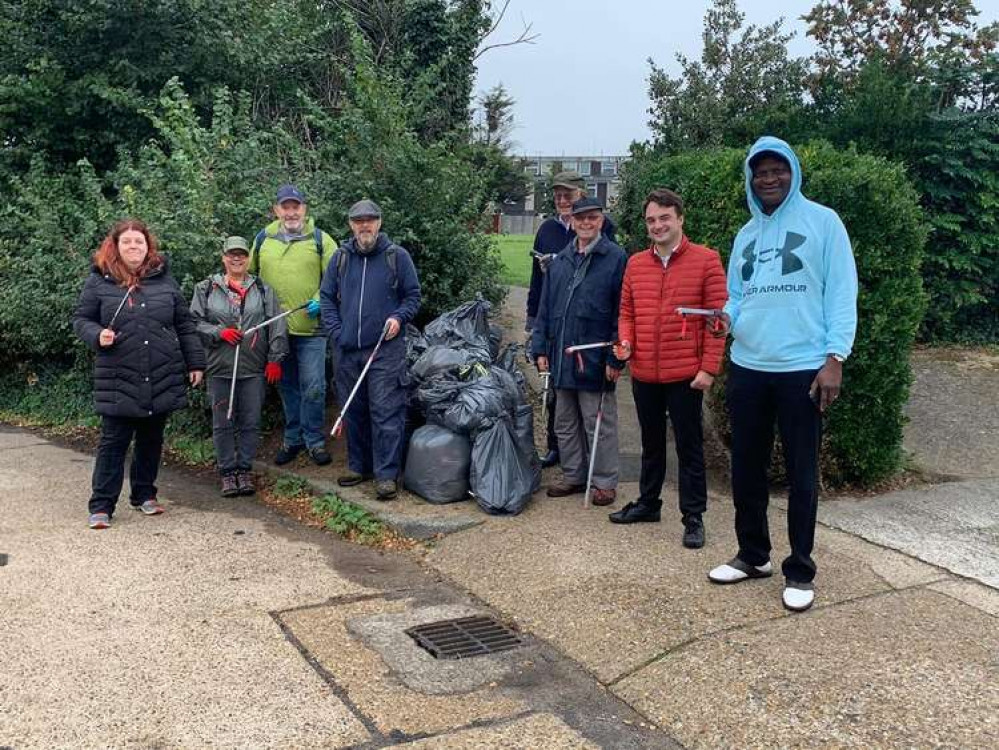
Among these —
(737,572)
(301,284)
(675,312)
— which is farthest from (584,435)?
(301,284)

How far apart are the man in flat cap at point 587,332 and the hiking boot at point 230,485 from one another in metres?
2.25

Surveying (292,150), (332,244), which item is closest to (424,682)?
(332,244)

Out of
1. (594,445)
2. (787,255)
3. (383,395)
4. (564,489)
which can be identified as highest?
(787,255)

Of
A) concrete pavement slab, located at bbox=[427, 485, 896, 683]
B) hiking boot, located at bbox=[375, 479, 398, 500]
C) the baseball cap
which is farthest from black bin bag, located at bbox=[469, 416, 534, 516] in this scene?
the baseball cap

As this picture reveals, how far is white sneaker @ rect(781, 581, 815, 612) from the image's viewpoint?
404 cm

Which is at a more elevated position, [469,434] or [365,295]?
[365,295]

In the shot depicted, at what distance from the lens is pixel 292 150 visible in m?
8.35

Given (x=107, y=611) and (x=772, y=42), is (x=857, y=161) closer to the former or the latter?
(x=107, y=611)

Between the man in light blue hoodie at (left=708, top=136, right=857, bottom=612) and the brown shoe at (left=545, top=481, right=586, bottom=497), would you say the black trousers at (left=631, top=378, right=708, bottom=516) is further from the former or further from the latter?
the brown shoe at (left=545, top=481, right=586, bottom=497)

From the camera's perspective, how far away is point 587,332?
5410 millimetres

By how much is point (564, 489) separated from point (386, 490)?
3.57 ft

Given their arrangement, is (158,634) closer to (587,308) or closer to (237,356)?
(237,356)

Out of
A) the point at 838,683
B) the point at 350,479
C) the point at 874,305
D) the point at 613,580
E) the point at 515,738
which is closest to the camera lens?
the point at 515,738

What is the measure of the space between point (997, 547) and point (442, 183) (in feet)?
15.7
